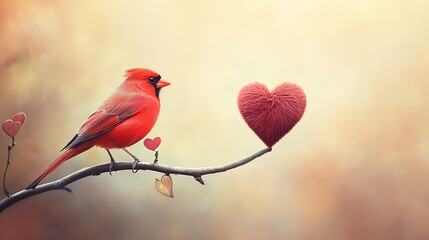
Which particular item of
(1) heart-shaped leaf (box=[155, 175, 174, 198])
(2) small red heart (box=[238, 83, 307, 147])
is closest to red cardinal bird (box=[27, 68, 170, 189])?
(1) heart-shaped leaf (box=[155, 175, 174, 198])

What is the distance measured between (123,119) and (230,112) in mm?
362

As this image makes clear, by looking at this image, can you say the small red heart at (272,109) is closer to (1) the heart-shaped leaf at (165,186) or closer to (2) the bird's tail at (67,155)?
(1) the heart-shaped leaf at (165,186)

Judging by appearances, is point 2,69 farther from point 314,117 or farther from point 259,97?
point 314,117

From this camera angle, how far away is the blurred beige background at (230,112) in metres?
2.01

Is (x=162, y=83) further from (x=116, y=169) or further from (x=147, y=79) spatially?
(x=116, y=169)

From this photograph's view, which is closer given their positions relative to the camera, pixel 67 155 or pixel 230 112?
pixel 67 155

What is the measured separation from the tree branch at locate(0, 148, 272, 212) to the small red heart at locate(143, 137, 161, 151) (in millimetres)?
57

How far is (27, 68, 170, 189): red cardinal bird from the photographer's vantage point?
1955 mm

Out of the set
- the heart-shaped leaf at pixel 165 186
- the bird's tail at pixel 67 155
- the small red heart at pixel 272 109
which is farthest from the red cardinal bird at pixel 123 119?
the small red heart at pixel 272 109

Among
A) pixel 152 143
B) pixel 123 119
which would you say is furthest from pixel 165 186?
pixel 123 119

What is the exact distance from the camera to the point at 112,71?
6.70 ft

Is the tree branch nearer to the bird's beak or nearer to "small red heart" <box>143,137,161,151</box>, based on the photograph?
"small red heart" <box>143,137,161,151</box>

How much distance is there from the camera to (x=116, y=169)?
79.2 inches

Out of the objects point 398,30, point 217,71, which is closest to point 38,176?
point 217,71
